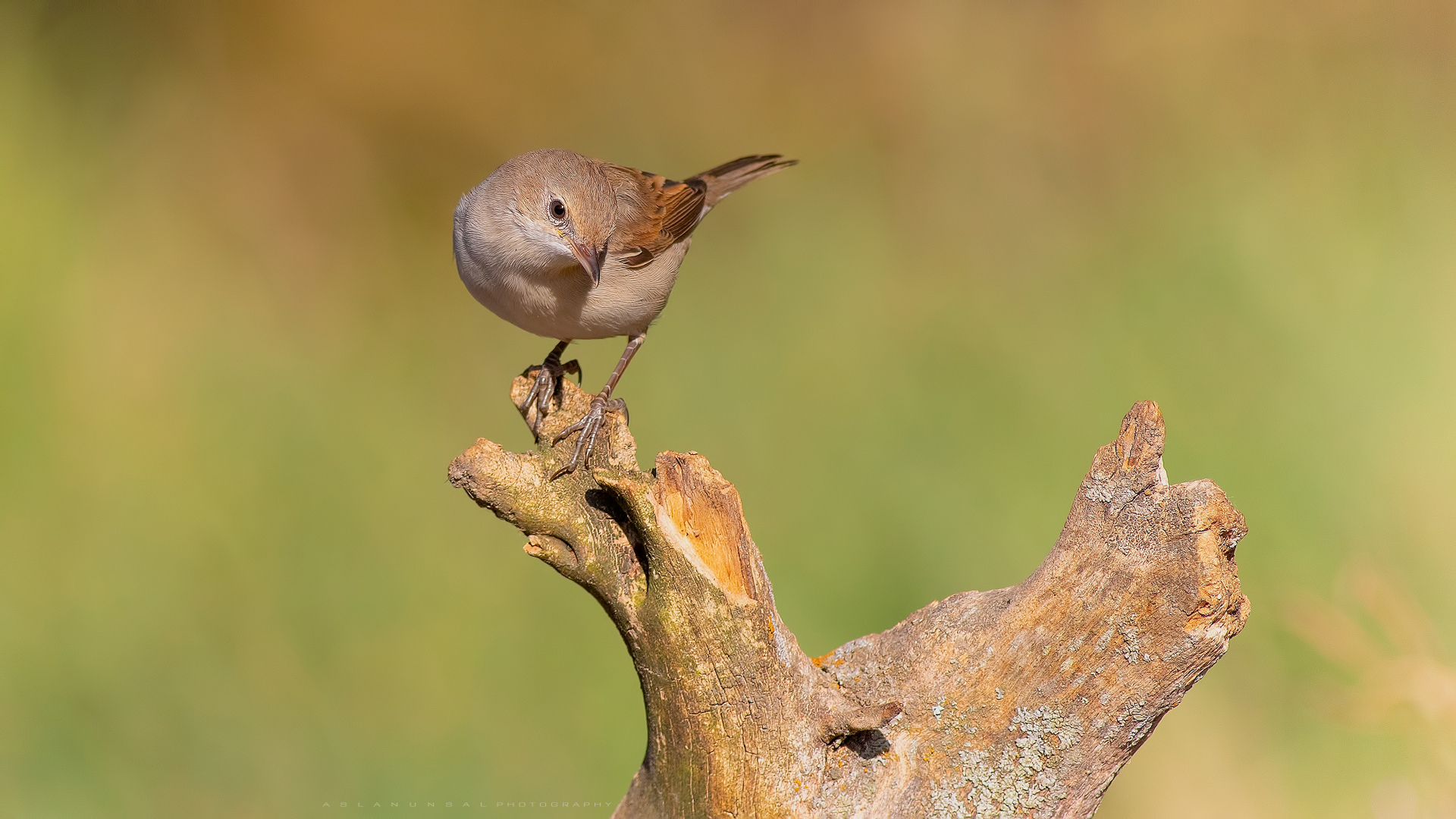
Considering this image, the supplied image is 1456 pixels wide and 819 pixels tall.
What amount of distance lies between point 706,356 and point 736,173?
1611mm

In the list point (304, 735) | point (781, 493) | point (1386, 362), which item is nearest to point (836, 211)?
point (781, 493)

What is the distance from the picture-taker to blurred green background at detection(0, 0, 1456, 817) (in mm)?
4852

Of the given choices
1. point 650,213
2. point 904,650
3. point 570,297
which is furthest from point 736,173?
point 904,650

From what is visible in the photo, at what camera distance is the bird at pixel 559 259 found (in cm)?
303

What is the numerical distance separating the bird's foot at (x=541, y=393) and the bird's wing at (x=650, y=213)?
430mm

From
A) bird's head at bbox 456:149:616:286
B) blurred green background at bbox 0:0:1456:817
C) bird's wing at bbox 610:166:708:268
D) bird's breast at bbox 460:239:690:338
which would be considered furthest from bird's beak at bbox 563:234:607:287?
blurred green background at bbox 0:0:1456:817

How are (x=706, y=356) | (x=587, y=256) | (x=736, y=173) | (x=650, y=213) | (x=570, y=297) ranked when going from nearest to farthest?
(x=587, y=256) → (x=570, y=297) → (x=650, y=213) → (x=736, y=173) → (x=706, y=356)

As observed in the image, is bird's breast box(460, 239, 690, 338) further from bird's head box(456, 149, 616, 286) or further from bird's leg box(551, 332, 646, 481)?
bird's leg box(551, 332, 646, 481)

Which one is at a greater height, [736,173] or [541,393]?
[736,173]

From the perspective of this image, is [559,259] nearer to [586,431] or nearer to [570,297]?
[570,297]

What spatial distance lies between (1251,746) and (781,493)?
2.43 metres

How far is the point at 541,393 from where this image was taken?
3.05 metres

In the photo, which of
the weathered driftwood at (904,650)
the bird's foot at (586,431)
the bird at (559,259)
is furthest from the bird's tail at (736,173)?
the weathered driftwood at (904,650)

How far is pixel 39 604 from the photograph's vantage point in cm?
500
